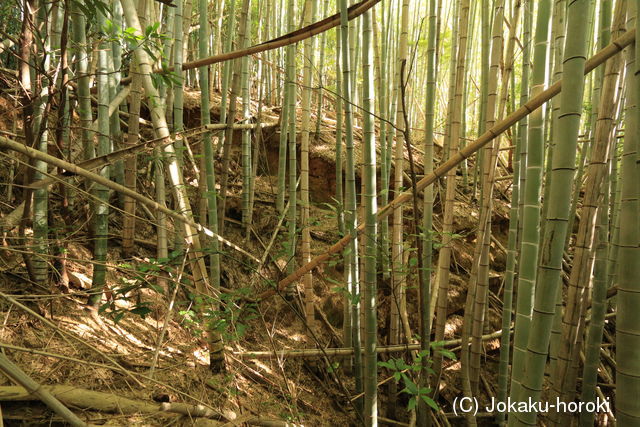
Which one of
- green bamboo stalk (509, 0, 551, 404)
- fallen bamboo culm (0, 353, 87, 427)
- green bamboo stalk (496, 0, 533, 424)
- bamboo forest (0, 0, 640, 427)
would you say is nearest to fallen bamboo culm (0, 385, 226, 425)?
bamboo forest (0, 0, 640, 427)

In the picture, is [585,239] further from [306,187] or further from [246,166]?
[246,166]

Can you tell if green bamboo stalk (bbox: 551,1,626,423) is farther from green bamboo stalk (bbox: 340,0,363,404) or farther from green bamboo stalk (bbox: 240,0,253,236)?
green bamboo stalk (bbox: 240,0,253,236)

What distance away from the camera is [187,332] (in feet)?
7.21

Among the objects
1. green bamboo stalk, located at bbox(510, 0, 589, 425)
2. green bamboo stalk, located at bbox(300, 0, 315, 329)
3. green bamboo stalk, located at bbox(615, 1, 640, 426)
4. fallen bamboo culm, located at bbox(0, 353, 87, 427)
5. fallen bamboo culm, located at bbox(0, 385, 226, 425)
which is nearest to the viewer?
fallen bamboo culm, located at bbox(0, 353, 87, 427)

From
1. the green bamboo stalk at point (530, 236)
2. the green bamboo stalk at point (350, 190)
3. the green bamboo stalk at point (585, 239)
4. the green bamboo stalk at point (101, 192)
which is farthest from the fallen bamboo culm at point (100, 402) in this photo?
the green bamboo stalk at point (585, 239)

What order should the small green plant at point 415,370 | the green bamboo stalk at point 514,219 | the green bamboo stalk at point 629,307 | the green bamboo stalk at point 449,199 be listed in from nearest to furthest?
the green bamboo stalk at point 629,307, the small green plant at point 415,370, the green bamboo stalk at point 514,219, the green bamboo stalk at point 449,199

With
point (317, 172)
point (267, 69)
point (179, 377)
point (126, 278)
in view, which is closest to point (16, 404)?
point (179, 377)

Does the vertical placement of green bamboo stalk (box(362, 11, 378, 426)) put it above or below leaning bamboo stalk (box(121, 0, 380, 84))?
below

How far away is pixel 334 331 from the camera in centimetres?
285

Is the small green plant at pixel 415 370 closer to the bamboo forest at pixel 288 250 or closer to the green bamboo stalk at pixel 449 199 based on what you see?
the bamboo forest at pixel 288 250

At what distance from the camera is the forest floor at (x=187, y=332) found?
147cm

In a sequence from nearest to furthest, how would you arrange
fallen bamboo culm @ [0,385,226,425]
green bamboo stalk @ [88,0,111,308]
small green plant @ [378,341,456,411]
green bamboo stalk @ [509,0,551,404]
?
green bamboo stalk @ [509,0,551,404] < fallen bamboo culm @ [0,385,226,425] < small green plant @ [378,341,456,411] < green bamboo stalk @ [88,0,111,308]

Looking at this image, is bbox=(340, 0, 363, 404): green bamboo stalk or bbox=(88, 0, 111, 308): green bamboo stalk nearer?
bbox=(340, 0, 363, 404): green bamboo stalk

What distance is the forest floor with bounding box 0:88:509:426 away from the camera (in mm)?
1469
